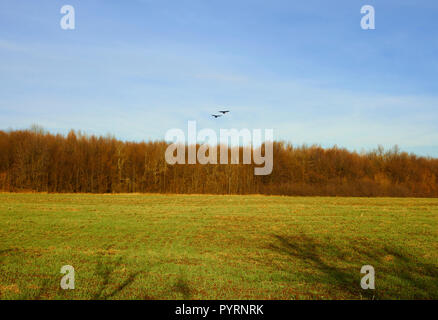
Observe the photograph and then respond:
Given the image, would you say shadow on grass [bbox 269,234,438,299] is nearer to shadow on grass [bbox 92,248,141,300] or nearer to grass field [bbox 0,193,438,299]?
grass field [bbox 0,193,438,299]

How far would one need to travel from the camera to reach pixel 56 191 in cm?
5941

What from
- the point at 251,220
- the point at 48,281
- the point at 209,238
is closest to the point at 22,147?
the point at 251,220

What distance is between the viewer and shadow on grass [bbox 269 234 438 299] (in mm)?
8262

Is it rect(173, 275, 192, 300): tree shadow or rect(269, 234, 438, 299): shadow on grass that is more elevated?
rect(173, 275, 192, 300): tree shadow

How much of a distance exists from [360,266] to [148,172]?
192 ft

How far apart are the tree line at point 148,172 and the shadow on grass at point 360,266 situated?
5085 cm

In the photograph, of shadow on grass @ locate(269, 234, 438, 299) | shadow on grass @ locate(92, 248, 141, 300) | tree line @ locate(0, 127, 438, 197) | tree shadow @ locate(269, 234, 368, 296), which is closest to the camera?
shadow on grass @ locate(92, 248, 141, 300)

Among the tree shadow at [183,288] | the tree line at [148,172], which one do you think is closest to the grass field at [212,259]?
the tree shadow at [183,288]

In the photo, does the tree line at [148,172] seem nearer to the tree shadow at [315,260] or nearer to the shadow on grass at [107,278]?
the tree shadow at [315,260]

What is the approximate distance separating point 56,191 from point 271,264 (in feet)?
185

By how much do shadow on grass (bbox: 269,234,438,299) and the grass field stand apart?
0.03 m

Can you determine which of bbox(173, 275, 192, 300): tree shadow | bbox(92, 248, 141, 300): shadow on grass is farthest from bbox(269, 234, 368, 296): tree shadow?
bbox(92, 248, 141, 300): shadow on grass

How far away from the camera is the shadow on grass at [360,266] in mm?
8262

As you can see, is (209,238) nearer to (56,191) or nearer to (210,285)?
(210,285)
